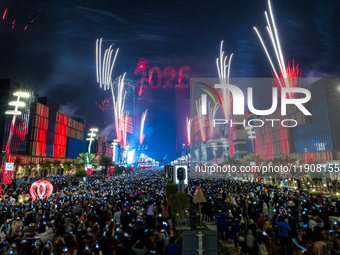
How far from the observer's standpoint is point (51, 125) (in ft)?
261

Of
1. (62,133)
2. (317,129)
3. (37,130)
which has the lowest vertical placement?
(317,129)

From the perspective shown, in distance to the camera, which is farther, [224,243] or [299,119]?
[299,119]

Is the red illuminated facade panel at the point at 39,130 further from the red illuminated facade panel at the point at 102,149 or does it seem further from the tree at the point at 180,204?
the tree at the point at 180,204

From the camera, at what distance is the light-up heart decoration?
59.5 feet

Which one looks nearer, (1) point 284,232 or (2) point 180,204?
(1) point 284,232

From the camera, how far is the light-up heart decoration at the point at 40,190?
59.5 ft

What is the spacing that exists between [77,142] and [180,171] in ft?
305

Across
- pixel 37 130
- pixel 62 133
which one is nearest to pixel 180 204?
pixel 37 130

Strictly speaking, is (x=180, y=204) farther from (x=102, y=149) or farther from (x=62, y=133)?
(x=102, y=149)

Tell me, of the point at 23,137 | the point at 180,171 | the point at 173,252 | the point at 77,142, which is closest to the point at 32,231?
the point at 173,252

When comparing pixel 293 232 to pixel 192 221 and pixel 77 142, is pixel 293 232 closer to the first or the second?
pixel 192 221

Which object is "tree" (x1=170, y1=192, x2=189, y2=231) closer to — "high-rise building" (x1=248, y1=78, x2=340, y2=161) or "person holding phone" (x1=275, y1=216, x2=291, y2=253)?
"person holding phone" (x1=275, y1=216, x2=291, y2=253)

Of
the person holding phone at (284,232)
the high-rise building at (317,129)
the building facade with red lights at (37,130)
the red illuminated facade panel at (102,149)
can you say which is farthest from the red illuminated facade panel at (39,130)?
the person holding phone at (284,232)

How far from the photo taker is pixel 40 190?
18.4 metres
